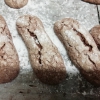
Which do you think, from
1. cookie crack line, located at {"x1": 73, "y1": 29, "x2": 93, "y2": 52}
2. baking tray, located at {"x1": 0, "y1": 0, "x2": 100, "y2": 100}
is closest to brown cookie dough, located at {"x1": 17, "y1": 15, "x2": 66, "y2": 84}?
baking tray, located at {"x1": 0, "y1": 0, "x2": 100, "y2": 100}

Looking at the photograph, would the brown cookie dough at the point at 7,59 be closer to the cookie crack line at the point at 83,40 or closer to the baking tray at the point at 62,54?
the baking tray at the point at 62,54

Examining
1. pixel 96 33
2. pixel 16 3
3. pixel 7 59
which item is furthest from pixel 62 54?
pixel 16 3

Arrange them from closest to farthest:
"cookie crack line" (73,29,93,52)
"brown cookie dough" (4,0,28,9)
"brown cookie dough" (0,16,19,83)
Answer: "brown cookie dough" (0,16,19,83)
"cookie crack line" (73,29,93,52)
"brown cookie dough" (4,0,28,9)

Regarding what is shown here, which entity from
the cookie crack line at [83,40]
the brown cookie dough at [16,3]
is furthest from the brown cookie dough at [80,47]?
the brown cookie dough at [16,3]

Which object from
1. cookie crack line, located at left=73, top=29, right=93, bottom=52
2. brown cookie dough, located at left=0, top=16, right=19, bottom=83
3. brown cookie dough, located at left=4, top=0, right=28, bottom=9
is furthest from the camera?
brown cookie dough, located at left=4, top=0, right=28, bottom=9

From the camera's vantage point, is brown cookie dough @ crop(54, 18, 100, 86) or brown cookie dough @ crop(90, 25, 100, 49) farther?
brown cookie dough @ crop(90, 25, 100, 49)

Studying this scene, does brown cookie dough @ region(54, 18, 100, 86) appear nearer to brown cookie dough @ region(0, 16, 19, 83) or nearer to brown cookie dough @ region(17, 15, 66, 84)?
brown cookie dough @ region(17, 15, 66, 84)
